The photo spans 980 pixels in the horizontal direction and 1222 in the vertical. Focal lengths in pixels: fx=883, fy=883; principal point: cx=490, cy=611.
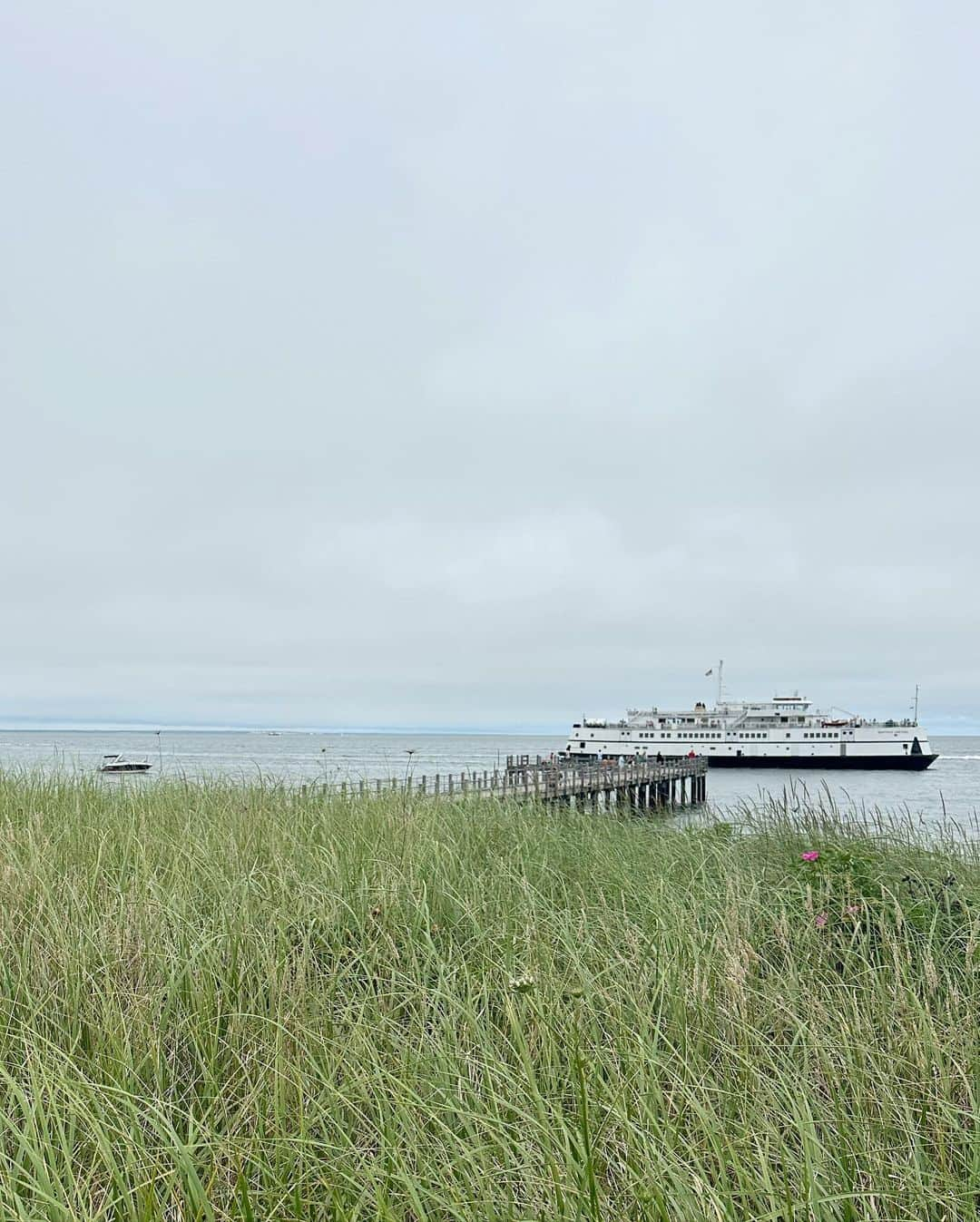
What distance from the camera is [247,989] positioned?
171 inches

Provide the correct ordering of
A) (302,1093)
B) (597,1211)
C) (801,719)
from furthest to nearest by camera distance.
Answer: (801,719)
(302,1093)
(597,1211)

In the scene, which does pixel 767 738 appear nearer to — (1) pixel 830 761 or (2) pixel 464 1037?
(1) pixel 830 761

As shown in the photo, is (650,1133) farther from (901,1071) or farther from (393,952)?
(393,952)

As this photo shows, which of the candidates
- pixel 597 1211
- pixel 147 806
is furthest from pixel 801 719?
pixel 597 1211

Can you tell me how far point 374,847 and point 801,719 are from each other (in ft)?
238

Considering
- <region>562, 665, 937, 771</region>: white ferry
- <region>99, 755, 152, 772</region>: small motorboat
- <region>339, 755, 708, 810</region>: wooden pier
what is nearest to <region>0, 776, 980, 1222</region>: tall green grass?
<region>339, 755, 708, 810</region>: wooden pier

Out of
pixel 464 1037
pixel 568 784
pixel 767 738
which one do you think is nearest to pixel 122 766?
pixel 568 784

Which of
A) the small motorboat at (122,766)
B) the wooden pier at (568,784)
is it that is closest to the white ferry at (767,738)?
the wooden pier at (568,784)

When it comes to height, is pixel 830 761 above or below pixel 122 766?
below

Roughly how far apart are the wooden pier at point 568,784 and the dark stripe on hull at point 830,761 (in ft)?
68.3

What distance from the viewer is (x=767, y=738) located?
7250 centimetres

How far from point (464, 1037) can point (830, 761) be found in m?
74.6

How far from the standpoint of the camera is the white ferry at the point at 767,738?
70.2m

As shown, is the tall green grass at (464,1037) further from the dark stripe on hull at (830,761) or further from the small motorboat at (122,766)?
the dark stripe on hull at (830,761)
